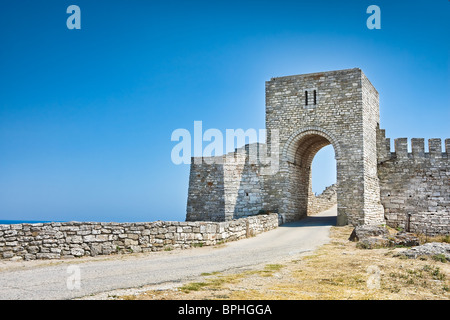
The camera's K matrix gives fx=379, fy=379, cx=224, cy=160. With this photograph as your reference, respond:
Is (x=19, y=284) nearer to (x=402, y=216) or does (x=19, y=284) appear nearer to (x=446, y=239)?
(x=446, y=239)

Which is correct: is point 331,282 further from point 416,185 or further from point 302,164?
point 416,185

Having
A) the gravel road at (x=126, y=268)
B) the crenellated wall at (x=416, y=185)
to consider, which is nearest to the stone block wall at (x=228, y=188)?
the gravel road at (x=126, y=268)

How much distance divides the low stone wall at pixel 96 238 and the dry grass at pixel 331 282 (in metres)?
3.70

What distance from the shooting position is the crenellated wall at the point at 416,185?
19.8 m

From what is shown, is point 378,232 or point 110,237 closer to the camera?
point 110,237

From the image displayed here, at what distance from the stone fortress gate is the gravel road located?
22.8 ft

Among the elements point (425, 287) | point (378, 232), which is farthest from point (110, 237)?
point (378, 232)

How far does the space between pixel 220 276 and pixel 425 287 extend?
12.0 feet

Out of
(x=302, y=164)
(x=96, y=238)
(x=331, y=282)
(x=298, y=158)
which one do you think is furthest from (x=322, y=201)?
(x=331, y=282)

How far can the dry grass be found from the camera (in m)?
5.92

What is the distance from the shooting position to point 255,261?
30.9ft

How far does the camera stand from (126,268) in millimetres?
8469

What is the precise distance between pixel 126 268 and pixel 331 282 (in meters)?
4.44

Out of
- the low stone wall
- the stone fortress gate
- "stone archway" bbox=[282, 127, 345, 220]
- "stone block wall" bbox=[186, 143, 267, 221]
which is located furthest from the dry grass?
"stone archway" bbox=[282, 127, 345, 220]
